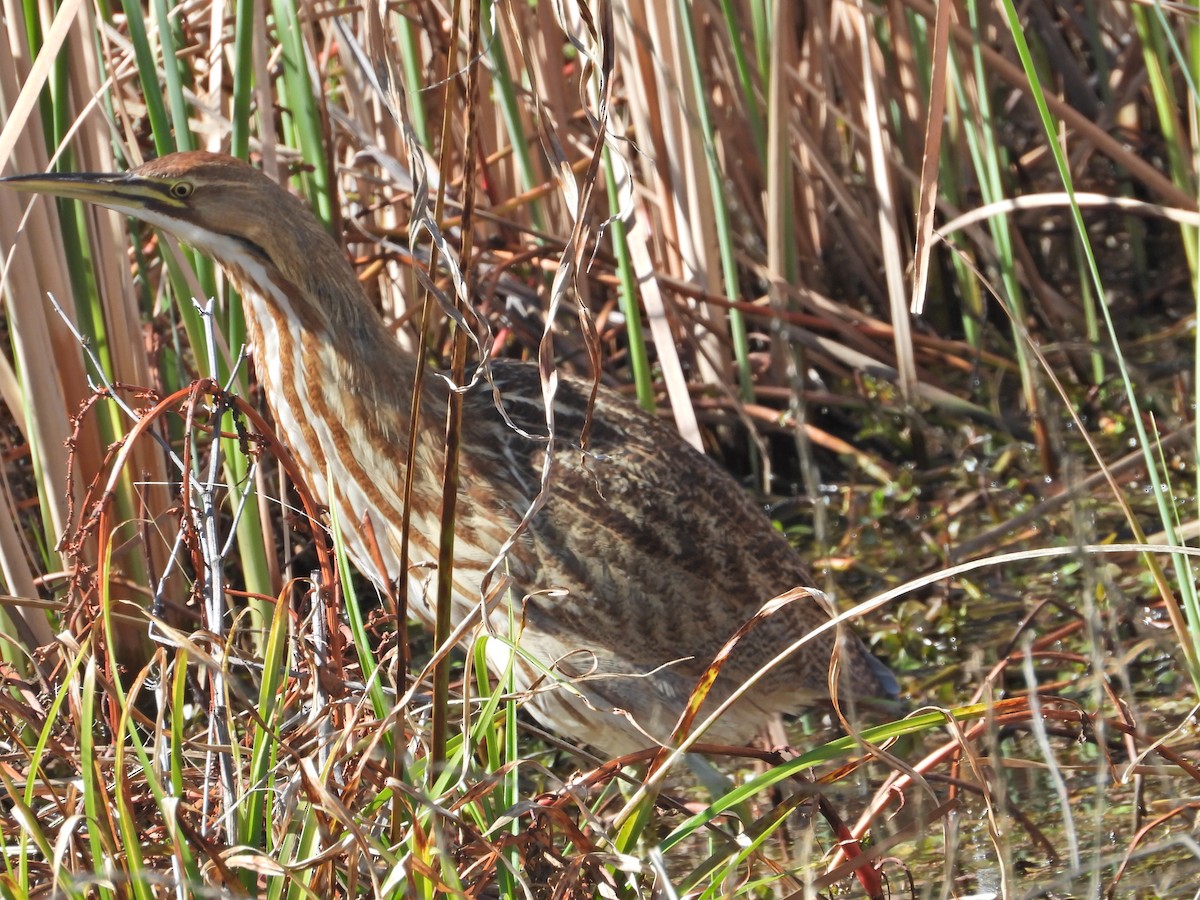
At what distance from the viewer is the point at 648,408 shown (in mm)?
2846

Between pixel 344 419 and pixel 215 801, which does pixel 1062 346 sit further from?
pixel 215 801

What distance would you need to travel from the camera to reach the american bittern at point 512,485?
83.2 inches

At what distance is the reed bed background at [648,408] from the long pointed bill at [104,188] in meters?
0.12

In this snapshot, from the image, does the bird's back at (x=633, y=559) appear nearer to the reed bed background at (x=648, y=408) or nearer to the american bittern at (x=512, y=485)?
the american bittern at (x=512, y=485)

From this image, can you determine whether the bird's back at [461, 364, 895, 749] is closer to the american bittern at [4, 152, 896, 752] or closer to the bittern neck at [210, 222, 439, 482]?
the american bittern at [4, 152, 896, 752]

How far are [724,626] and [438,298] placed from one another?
1.35 m

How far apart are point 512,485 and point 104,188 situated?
70cm

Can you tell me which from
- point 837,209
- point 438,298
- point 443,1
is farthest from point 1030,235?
point 438,298

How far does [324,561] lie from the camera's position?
171cm

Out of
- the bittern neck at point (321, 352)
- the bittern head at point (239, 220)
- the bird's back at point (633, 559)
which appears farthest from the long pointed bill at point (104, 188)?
the bird's back at point (633, 559)

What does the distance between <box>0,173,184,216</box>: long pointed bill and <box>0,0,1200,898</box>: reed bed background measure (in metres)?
0.12

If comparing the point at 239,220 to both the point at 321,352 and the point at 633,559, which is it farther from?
the point at 633,559

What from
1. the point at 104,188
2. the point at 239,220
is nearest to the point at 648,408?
the point at 239,220

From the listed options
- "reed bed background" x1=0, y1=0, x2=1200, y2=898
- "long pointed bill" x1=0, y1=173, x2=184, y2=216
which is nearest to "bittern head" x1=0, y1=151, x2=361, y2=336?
"long pointed bill" x1=0, y1=173, x2=184, y2=216
